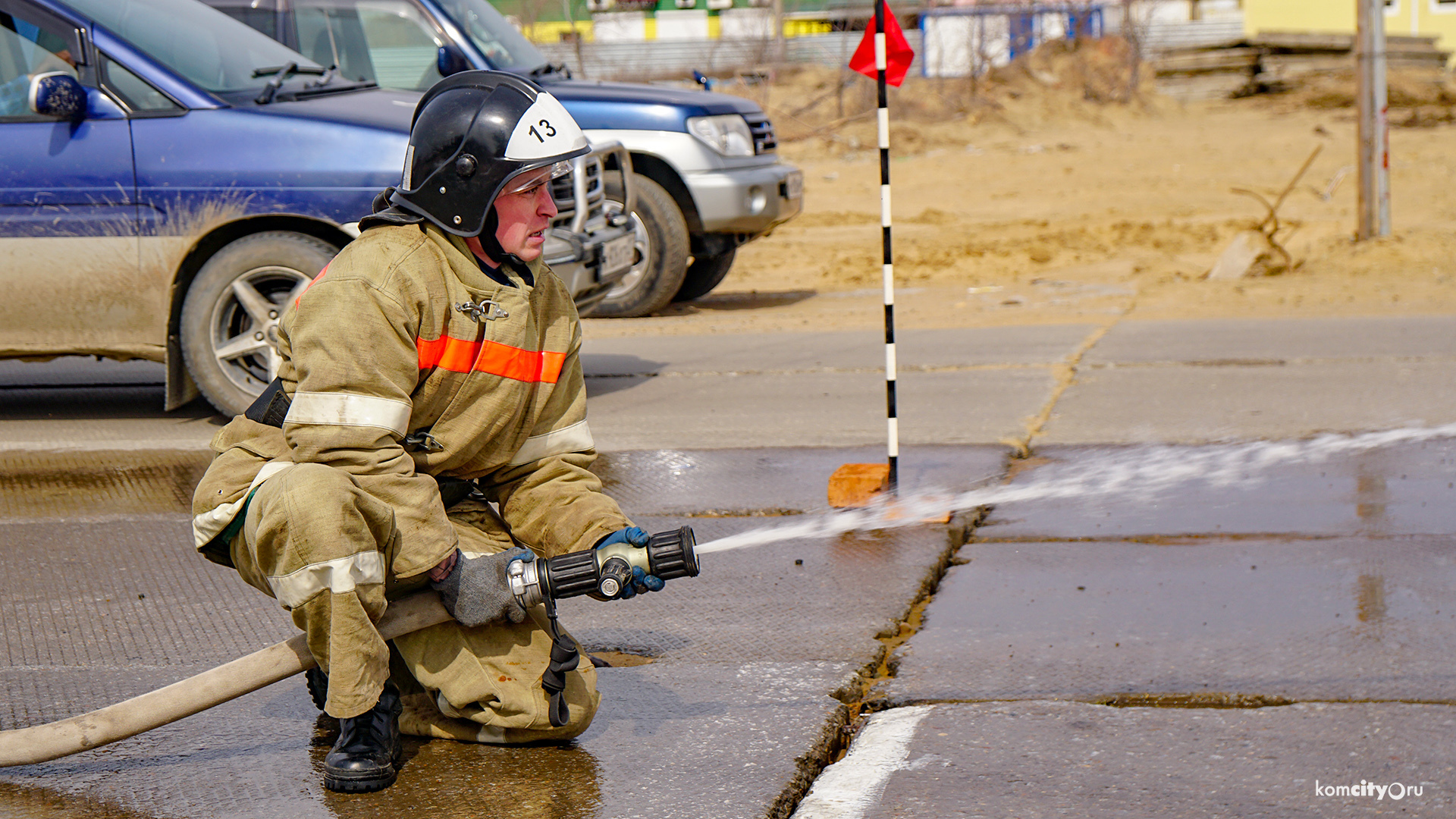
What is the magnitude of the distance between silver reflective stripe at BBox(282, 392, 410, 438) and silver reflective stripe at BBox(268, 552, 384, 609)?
0.25m

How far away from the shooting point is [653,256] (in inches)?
409

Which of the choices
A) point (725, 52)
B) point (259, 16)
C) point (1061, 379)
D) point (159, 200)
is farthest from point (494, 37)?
point (725, 52)

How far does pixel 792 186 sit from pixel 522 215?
8.01 m

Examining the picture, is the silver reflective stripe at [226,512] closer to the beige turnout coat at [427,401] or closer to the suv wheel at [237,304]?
the beige turnout coat at [427,401]

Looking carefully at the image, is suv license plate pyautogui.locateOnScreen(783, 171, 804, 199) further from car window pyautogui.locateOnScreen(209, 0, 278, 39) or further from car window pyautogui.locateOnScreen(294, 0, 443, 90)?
car window pyautogui.locateOnScreen(209, 0, 278, 39)

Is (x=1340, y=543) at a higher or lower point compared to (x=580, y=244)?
lower

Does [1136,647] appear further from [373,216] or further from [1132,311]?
[1132,311]

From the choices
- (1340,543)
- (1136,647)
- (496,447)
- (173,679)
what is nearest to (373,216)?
(496,447)

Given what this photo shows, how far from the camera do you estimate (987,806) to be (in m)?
2.94

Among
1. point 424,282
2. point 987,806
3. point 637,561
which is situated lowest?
point 987,806

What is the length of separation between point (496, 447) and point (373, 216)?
55 cm

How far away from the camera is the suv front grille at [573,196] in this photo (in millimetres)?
8078

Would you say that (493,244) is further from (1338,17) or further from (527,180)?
(1338,17)

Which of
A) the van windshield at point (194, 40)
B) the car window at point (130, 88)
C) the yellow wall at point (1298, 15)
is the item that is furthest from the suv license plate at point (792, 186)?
the yellow wall at point (1298, 15)
